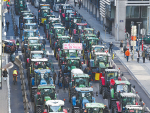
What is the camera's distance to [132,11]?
79.9 metres

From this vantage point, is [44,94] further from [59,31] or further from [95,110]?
[59,31]

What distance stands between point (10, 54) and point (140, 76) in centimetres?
1794

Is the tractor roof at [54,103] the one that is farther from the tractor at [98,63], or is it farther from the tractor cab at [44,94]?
the tractor at [98,63]

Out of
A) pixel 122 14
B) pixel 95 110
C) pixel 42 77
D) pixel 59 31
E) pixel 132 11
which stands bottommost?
pixel 95 110

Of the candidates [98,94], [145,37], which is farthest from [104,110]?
[145,37]

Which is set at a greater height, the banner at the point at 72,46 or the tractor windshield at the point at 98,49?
the banner at the point at 72,46

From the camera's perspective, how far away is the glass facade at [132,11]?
79.6 metres

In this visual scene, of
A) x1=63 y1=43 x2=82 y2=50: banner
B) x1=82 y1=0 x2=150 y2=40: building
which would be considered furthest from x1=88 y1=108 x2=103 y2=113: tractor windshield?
x1=82 y1=0 x2=150 y2=40: building

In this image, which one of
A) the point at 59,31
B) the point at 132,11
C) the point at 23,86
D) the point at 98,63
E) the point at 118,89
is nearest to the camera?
the point at 118,89

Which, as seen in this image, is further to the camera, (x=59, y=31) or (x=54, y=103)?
Answer: (x=59, y=31)

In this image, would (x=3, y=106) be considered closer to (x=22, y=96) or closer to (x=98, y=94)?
(x=22, y=96)

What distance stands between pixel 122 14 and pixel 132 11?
14.9 feet

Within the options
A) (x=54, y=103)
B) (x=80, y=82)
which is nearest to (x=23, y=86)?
(x=80, y=82)

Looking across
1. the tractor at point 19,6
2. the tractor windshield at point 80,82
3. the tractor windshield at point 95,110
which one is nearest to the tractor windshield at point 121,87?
the tractor windshield at point 80,82
